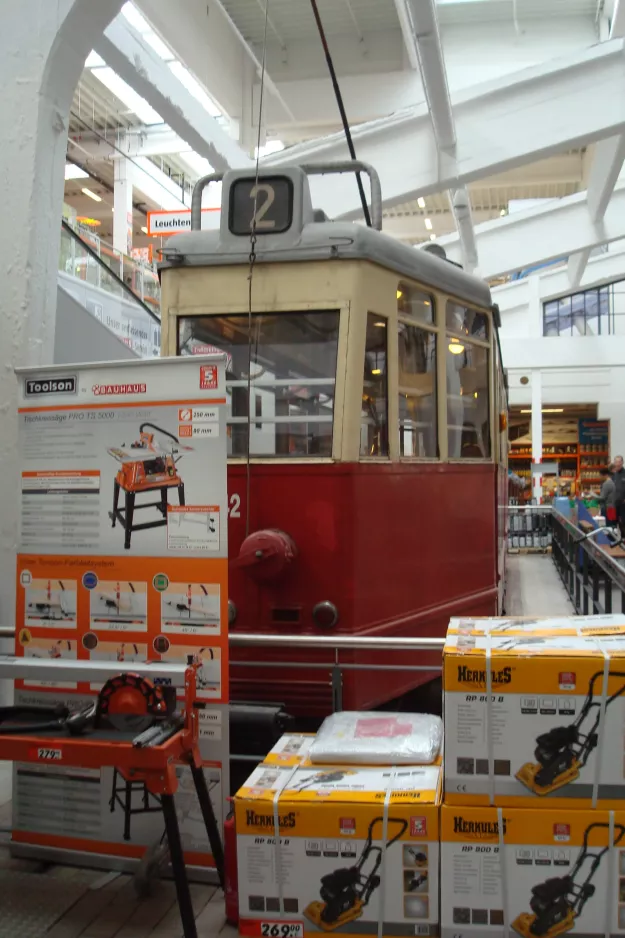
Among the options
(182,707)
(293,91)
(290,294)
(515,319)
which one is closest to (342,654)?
(182,707)

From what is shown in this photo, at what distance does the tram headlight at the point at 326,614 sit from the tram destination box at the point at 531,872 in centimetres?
174

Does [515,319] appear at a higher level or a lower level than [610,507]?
higher

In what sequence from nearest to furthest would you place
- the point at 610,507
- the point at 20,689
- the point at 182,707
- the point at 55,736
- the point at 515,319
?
the point at 55,736 → the point at 182,707 → the point at 20,689 → the point at 610,507 → the point at 515,319

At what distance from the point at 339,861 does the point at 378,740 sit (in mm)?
551

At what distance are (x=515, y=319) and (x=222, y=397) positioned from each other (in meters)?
24.1

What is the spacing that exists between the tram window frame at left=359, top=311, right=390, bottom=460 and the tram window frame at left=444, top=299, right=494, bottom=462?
2.34 ft

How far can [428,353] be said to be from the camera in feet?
17.8

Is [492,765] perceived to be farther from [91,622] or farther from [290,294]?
[290,294]

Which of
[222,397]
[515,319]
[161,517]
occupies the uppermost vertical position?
[515,319]

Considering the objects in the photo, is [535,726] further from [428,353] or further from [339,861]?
[428,353]

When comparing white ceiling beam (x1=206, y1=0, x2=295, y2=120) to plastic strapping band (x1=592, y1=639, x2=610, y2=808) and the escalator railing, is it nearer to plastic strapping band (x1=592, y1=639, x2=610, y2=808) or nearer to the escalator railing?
the escalator railing

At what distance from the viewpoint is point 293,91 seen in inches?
488

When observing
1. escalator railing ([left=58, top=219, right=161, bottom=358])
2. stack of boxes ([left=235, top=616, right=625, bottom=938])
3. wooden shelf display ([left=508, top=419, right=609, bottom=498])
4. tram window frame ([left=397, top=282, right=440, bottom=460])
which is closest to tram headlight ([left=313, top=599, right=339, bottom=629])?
tram window frame ([left=397, top=282, right=440, bottom=460])

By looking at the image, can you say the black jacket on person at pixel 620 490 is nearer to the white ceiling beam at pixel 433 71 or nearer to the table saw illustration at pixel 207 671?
the white ceiling beam at pixel 433 71
